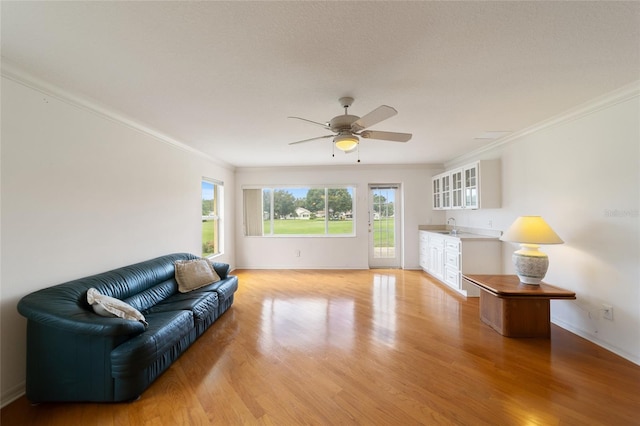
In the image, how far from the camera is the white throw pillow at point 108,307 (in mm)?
1995

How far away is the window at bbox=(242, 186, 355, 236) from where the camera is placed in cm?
617

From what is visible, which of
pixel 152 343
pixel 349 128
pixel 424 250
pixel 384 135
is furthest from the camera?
pixel 424 250

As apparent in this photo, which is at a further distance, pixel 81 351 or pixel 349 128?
pixel 349 128

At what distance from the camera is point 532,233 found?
2.85 meters

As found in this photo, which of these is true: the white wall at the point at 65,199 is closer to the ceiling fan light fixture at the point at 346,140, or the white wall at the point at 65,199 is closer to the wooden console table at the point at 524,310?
the ceiling fan light fixture at the point at 346,140

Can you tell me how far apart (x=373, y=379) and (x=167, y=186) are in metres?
3.57

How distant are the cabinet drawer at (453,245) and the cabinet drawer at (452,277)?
34cm

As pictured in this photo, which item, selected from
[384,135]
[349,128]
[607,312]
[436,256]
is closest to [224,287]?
[349,128]

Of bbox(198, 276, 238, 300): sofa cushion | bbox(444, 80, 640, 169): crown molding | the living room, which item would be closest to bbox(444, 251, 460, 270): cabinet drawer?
the living room

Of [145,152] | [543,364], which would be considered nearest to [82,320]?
[145,152]

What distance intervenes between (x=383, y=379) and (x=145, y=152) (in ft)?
12.1

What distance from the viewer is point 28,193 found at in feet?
6.63

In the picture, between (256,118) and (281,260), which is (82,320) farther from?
(281,260)

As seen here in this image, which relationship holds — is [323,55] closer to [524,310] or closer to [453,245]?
[524,310]
